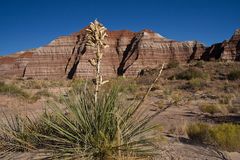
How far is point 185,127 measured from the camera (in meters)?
7.57

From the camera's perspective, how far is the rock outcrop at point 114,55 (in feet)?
190

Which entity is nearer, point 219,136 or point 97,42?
point 97,42

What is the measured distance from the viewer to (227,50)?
163ft

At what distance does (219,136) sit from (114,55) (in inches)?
2237

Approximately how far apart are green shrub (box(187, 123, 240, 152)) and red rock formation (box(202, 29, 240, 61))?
141 ft

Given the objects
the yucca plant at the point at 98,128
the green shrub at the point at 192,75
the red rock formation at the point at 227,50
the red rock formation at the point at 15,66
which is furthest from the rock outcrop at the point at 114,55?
the yucca plant at the point at 98,128

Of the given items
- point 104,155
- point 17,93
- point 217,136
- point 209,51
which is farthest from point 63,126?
point 209,51

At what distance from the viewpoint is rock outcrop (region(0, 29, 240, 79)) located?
190 ft

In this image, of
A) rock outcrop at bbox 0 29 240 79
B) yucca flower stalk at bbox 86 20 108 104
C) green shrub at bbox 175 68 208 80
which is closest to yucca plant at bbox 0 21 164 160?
yucca flower stalk at bbox 86 20 108 104

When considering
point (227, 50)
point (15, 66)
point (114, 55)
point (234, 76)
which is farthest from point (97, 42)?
point (15, 66)

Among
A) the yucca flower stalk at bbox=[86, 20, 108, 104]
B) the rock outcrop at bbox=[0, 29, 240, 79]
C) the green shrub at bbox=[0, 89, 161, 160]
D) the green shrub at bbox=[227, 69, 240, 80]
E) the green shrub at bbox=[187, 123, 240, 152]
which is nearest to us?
the green shrub at bbox=[0, 89, 161, 160]

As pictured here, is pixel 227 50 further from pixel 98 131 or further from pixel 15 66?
pixel 98 131

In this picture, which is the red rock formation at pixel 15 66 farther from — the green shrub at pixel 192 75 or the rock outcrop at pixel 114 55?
the green shrub at pixel 192 75

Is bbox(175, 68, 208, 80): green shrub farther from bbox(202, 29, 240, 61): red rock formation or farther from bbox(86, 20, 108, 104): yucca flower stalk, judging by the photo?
bbox(86, 20, 108, 104): yucca flower stalk
